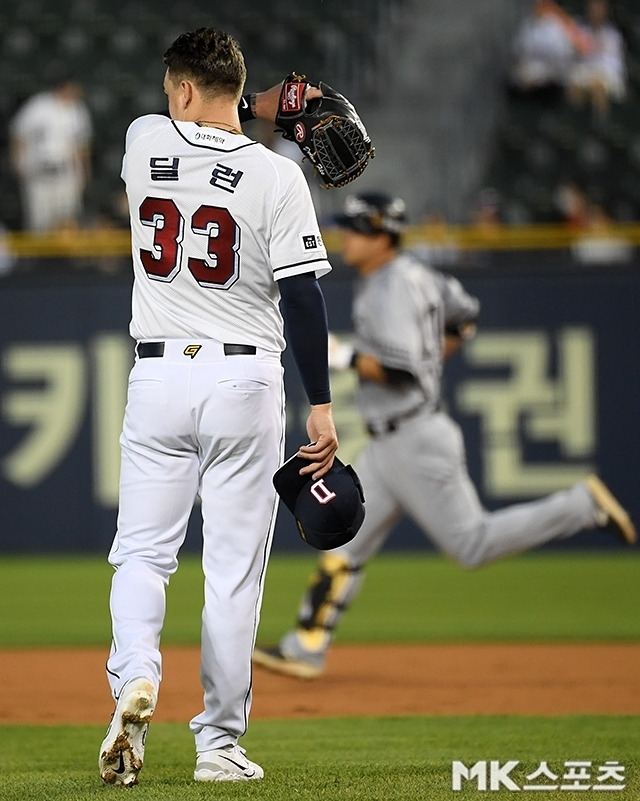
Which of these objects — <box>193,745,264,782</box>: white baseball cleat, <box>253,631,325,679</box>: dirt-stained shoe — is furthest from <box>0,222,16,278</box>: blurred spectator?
<box>193,745,264,782</box>: white baseball cleat

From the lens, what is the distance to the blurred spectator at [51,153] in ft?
43.9

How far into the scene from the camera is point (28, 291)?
11.3 meters

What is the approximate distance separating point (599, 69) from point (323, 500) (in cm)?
1118

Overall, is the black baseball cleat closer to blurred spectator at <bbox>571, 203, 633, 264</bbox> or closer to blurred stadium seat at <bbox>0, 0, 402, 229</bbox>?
blurred spectator at <bbox>571, 203, 633, 264</bbox>

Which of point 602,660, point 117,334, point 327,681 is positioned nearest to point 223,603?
point 327,681

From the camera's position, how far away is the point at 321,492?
4.35 metres

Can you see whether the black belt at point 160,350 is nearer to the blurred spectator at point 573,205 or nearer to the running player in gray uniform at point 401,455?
the running player in gray uniform at point 401,455

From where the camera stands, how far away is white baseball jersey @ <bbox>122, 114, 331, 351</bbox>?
14.0ft

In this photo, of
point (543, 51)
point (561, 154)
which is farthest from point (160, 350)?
point (561, 154)

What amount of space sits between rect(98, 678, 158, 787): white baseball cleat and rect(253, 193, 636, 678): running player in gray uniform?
8.68 feet

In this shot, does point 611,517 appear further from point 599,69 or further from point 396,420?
point 599,69

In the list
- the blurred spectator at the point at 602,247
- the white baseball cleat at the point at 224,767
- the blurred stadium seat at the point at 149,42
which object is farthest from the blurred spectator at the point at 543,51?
the white baseball cleat at the point at 224,767

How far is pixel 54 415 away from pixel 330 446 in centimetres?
721

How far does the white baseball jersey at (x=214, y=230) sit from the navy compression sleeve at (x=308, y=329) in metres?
0.05
